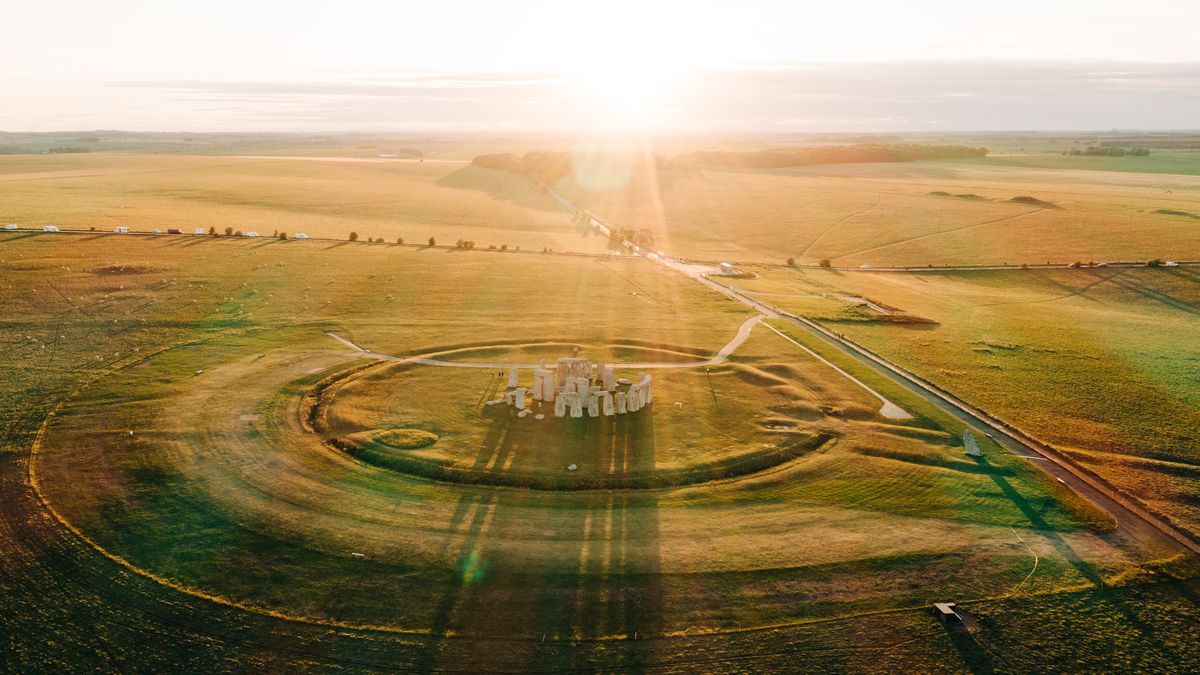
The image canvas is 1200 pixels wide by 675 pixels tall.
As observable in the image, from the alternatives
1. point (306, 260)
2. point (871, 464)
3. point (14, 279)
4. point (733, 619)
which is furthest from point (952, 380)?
A: point (14, 279)

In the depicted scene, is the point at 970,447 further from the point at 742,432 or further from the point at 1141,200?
the point at 1141,200

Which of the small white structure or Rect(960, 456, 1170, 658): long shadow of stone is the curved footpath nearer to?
the small white structure

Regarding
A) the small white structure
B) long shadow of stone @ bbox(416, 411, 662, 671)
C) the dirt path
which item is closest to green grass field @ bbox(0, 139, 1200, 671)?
long shadow of stone @ bbox(416, 411, 662, 671)

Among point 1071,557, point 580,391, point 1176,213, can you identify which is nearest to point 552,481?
point 580,391

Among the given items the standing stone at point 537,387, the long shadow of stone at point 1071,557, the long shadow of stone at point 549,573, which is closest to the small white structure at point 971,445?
the long shadow of stone at point 1071,557

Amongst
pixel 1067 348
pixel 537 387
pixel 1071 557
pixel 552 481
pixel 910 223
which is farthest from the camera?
pixel 910 223

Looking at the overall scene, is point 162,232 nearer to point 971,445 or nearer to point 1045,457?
point 971,445

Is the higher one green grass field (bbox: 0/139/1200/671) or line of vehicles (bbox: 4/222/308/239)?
line of vehicles (bbox: 4/222/308/239)

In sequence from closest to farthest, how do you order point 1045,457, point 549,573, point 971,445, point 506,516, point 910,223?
point 549,573 < point 506,516 < point 971,445 < point 1045,457 < point 910,223
